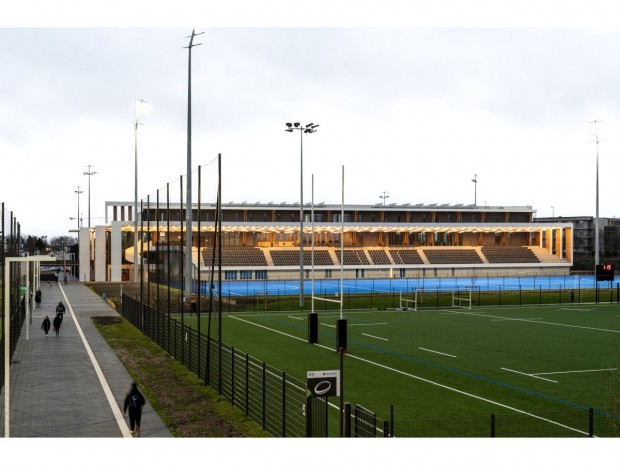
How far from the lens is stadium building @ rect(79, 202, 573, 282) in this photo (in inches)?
3706

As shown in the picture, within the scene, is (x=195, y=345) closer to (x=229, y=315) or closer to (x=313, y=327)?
(x=313, y=327)

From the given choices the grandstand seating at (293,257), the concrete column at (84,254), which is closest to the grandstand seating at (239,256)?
the grandstand seating at (293,257)

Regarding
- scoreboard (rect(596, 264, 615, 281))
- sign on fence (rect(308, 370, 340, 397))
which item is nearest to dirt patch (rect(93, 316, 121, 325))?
sign on fence (rect(308, 370, 340, 397))

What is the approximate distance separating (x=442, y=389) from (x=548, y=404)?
335 cm

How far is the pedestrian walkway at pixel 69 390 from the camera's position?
675 inches

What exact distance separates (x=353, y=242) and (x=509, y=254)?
23455mm

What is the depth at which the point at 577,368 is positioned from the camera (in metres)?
27.6

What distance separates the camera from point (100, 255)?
95625 mm

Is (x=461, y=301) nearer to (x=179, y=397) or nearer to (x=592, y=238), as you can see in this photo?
(x=179, y=397)

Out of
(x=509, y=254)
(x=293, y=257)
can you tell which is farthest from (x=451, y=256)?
(x=293, y=257)

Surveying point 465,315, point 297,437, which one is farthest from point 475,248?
point 297,437

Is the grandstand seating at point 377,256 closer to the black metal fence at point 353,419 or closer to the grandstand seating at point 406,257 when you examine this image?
the grandstand seating at point 406,257

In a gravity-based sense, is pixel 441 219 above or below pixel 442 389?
above

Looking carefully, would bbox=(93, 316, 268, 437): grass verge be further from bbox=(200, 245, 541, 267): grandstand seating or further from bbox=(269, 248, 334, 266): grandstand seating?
bbox=(269, 248, 334, 266): grandstand seating
